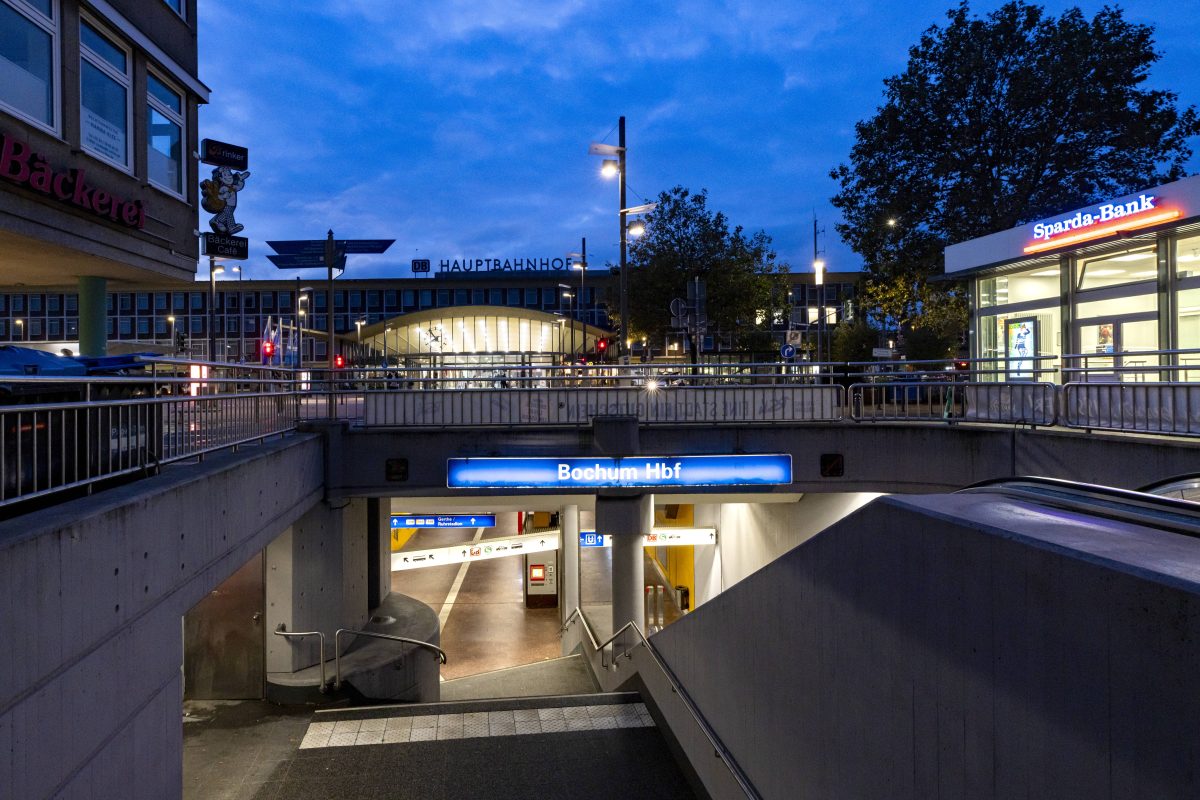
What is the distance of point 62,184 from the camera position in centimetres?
1007

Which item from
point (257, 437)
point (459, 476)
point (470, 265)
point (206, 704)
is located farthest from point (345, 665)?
point (470, 265)

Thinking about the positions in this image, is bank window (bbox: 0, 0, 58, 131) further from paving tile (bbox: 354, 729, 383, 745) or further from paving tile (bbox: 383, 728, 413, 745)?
paving tile (bbox: 383, 728, 413, 745)

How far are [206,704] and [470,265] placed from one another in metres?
85.7

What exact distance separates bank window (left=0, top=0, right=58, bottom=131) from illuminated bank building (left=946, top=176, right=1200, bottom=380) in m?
15.8

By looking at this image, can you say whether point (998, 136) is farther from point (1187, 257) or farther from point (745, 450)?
point (745, 450)

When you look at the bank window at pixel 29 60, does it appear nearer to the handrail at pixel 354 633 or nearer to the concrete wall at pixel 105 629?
the concrete wall at pixel 105 629

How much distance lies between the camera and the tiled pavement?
781cm

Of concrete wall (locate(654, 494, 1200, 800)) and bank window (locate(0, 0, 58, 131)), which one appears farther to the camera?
bank window (locate(0, 0, 58, 131))

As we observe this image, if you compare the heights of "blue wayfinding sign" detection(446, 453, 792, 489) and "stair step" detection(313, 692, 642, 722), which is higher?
"blue wayfinding sign" detection(446, 453, 792, 489)

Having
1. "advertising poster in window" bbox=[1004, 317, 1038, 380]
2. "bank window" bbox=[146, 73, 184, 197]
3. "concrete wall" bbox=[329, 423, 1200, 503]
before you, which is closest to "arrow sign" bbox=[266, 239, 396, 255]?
"bank window" bbox=[146, 73, 184, 197]

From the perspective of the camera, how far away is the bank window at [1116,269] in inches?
615

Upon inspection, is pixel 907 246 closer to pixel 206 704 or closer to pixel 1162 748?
pixel 206 704

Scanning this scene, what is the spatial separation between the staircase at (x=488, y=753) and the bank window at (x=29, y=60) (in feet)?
27.5

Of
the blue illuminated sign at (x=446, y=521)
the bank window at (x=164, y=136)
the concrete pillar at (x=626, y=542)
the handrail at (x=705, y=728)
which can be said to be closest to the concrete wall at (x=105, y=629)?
the handrail at (x=705, y=728)
